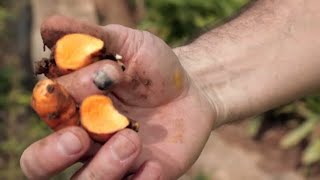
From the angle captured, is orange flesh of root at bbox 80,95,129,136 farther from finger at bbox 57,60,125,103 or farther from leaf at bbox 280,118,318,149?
leaf at bbox 280,118,318,149

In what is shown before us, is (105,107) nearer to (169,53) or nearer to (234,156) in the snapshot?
(169,53)

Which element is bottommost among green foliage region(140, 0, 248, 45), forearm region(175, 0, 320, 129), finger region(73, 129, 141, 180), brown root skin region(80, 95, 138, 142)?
green foliage region(140, 0, 248, 45)

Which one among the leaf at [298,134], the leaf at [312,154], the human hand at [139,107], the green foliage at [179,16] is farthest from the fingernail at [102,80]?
the green foliage at [179,16]

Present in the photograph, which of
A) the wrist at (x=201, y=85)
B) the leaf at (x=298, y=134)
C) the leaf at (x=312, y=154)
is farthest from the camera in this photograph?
the leaf at (x=298, y=134)

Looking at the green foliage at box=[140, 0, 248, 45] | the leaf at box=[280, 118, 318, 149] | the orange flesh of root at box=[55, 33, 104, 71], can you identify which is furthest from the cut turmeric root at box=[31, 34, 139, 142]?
the green foliage at box=[140, 0, 248, 45]

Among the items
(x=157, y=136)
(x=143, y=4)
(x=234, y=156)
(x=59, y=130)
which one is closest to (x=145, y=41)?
(x=157, y=136)

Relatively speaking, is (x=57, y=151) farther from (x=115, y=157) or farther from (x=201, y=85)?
(x=201, y=85)

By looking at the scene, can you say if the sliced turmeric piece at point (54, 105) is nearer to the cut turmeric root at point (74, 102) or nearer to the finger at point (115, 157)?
the cut turmeric root at point (74, 102)
